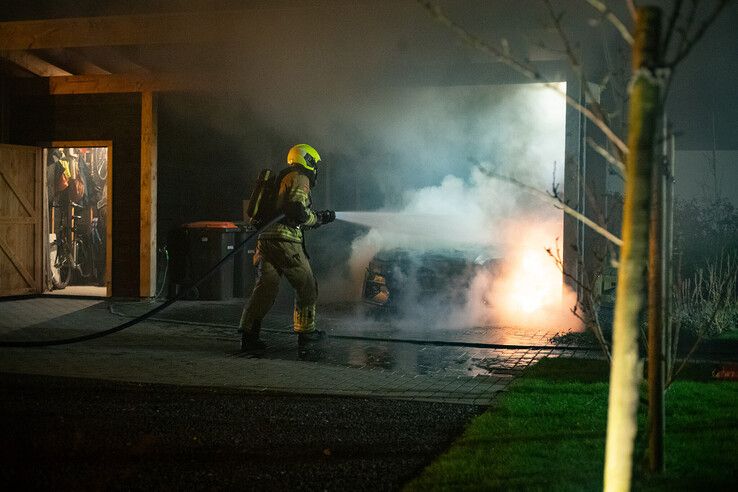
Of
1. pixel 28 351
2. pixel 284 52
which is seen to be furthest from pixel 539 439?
pixel 284 52

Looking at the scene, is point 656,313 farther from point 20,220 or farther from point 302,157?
point 20,220

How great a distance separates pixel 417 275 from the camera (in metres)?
10.3

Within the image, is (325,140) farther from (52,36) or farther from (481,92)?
(52,36)

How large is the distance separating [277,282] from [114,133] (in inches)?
242

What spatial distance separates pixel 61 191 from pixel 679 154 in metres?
14.4

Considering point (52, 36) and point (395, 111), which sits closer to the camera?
point (52, 36)

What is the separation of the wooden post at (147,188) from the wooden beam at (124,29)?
1.74 meters

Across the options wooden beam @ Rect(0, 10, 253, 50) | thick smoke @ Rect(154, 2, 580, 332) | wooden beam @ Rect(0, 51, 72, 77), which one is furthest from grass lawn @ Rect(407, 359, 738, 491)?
→ wooden beam @ Rect(0, 51, 72, 77)

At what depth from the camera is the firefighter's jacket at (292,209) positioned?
7.59 metres

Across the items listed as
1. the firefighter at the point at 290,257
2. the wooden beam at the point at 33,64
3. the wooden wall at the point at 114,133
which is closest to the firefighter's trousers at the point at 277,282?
the firefighter at the point at 290,257

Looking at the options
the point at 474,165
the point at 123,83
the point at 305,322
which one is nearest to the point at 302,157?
the point at 305,322

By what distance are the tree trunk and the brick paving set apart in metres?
2.86

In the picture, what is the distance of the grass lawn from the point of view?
3676mm

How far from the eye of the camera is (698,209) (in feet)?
50.4
